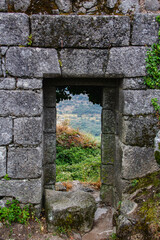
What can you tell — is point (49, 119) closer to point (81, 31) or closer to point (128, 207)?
point (81, 31)

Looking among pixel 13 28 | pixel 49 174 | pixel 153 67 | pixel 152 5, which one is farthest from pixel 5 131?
pixel 152 5

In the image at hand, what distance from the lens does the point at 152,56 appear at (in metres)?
3.67

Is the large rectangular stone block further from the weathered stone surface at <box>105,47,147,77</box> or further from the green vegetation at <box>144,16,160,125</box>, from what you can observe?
the green vegetation at <box>144,16,160,125</box>

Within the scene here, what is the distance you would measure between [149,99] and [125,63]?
72cm

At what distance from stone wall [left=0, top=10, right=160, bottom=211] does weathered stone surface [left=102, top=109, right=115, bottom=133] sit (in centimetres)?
58

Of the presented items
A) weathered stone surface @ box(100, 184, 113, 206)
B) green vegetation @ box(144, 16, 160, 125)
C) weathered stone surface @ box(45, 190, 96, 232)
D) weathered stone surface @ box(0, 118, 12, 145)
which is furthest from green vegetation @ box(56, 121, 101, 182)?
green vegetation @ box(144, 16, 160, 125)

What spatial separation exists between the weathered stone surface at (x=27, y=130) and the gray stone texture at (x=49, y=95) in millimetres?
772

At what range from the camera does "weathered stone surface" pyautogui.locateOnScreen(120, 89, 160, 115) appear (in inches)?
147

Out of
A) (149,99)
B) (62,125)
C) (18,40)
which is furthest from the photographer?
(62,125)


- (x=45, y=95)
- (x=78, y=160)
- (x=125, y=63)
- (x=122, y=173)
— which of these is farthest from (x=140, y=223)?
(x=78, y=160)

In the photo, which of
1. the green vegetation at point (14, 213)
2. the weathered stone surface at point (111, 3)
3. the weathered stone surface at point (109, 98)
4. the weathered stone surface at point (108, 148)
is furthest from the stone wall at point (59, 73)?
the weathered stone surface at point (108, 148)

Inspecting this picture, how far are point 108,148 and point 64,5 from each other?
275 centimetres

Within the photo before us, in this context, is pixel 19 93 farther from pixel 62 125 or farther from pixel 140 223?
pixel 62 125

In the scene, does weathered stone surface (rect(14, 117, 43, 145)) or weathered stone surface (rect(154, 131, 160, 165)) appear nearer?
weathered stone surface (rect(154, 131, 160, 165))
